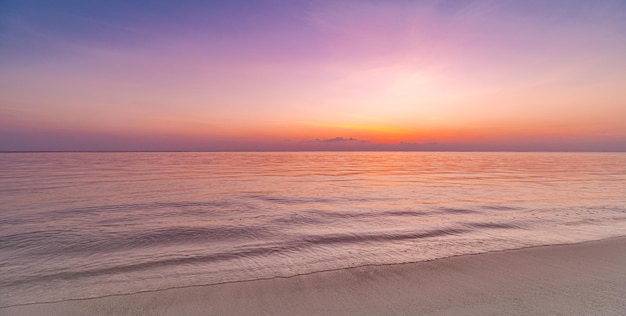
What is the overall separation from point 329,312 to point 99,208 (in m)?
13.1

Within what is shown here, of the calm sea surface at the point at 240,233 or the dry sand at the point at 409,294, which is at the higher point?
the dry sand at the point at 409,294

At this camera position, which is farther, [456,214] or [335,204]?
[335,204]

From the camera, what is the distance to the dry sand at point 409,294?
15.9 feet

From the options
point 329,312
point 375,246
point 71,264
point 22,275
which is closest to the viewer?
point 329,312

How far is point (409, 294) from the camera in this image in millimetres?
5371

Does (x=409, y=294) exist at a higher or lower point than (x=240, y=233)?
higher

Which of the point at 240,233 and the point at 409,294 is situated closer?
the point at 409,294

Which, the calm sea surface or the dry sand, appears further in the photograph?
the calm sea surface

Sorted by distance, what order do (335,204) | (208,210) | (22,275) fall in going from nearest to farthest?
(22,275), (208,210), (335,204)

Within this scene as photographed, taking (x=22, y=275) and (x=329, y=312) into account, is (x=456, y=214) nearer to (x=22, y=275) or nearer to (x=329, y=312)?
(x=329, y=312)

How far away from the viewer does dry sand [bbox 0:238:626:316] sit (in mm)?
4844

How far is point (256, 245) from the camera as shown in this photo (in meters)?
8.67

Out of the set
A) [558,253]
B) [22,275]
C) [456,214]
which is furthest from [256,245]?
[456,214]

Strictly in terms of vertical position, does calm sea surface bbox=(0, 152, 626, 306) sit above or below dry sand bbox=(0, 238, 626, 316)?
below
